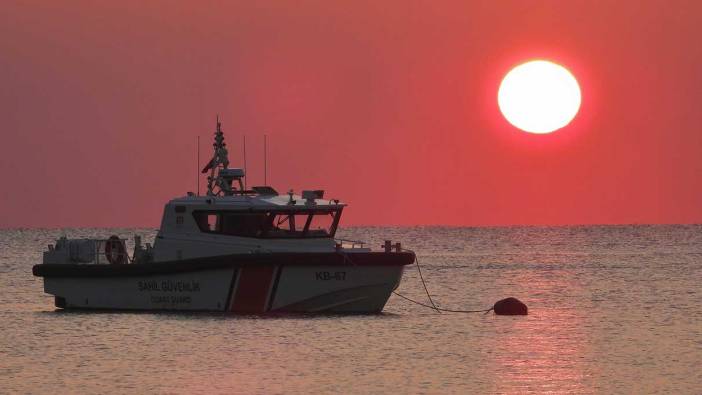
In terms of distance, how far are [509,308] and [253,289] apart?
1069 centimetres

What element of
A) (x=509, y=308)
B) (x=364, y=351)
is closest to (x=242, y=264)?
(x=364, y=351)

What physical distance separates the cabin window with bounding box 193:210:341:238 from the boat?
26 mm

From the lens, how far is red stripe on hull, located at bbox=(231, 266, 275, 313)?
40.1m

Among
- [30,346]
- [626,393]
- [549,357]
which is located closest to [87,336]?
[30,346]

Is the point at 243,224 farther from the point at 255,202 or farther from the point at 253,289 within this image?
the point at 253,289

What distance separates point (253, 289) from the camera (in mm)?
40469

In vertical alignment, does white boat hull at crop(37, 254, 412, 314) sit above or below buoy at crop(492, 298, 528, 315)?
above

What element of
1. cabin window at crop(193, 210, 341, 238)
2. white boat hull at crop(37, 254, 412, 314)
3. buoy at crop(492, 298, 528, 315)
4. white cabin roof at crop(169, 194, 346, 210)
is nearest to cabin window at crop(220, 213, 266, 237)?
cabin window at crop(193, 210, 341, 238)

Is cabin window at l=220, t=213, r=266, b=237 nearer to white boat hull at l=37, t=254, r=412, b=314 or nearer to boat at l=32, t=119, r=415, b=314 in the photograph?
boat at l=32, t=119, r=415, b=314

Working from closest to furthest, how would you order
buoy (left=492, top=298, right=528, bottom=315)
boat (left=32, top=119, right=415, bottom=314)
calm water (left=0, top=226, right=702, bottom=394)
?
calm water (left=0, top=226, right=702, bottom=394) < boat (left=32, top=119, right=415, bottom=314) < buoy (left=492, top=298, right=528, bottom=315)

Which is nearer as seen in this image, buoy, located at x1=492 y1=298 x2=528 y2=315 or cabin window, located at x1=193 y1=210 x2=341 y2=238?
cabin window, located at x1=193 y1=210 x2=341 y2=238

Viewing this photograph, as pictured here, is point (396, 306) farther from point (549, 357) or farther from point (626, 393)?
point (626, 393)

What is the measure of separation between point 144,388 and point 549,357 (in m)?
10.00

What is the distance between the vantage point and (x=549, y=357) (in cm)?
3566
